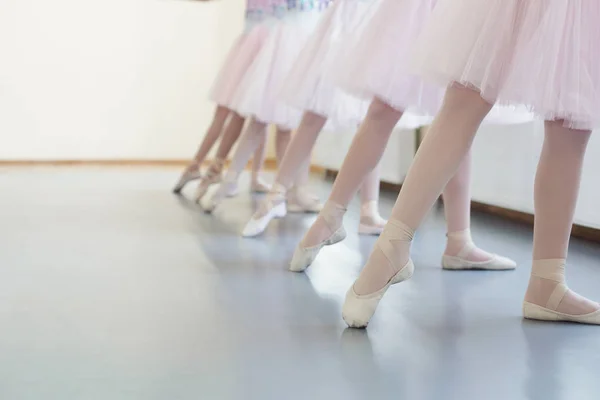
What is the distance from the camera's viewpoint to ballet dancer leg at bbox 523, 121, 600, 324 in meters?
1.12

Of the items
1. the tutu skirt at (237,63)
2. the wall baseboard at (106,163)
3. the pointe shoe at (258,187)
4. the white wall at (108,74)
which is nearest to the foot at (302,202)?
the tutu skirt at (237,63)

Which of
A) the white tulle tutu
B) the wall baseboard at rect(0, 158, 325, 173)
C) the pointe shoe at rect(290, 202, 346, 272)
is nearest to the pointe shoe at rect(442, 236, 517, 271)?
the pointe shoe at rect(290, 202, 346, 272)

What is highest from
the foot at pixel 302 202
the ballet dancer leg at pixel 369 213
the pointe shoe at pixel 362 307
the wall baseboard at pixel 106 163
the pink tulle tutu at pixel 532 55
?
the pink tulle tutu at pixel 532 55

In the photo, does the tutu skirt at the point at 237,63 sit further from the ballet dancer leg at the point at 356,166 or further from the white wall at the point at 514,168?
the ballet dancer leg at the point at 356,166

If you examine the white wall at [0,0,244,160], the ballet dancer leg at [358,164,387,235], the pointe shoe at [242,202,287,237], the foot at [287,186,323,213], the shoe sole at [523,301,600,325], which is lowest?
the white wall at [0,0,244,160]

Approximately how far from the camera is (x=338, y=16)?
67.1 inches

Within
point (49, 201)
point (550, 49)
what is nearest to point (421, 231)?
point (550, 49)

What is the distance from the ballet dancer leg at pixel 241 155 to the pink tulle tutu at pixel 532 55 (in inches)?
59.9

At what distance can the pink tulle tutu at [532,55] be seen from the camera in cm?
98

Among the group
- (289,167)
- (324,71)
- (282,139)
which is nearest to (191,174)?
(282,139)

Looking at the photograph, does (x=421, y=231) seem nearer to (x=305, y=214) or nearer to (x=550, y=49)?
(x=305, y=214)

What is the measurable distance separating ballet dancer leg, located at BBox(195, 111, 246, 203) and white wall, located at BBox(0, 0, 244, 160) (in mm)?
2663

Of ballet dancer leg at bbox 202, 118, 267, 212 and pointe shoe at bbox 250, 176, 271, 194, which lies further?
pointe shoe at bbox 250, 176, 271, 194

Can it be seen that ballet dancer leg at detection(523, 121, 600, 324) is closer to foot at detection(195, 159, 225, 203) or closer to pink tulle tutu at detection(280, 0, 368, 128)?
pink tulle tutu at detection(280, 0, 368, 128)
